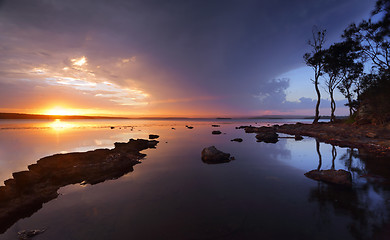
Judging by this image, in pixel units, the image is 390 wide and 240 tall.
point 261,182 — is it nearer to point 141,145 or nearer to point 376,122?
point 141,145

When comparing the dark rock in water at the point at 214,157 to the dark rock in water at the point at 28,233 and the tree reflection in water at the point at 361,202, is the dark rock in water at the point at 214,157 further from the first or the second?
the dark rock in water at the point at 28,233

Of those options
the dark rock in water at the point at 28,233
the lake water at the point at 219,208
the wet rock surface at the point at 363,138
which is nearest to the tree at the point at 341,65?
the wet rock surface at the point at 363,138

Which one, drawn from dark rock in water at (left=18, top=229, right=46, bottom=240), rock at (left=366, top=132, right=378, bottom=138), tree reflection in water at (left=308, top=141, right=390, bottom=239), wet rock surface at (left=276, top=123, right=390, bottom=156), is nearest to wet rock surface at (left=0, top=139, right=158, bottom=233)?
dark rock in water at (left=18, top=229, right=46, bottom=240)

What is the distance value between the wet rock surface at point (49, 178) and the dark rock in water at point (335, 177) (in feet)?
47.8

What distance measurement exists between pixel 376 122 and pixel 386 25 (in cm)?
1628

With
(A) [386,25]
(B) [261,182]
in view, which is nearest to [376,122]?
(A) [386,25]

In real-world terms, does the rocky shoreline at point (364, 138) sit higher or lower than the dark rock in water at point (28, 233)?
higher

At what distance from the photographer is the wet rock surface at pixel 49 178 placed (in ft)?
24.4

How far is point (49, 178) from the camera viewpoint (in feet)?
35.1

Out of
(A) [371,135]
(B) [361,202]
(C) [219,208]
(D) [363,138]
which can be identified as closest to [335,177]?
(B) [361,202]

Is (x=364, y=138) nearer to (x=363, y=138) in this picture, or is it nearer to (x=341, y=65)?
(x=363, y=138)

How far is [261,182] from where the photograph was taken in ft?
35.0

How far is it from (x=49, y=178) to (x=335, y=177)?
19.1 m

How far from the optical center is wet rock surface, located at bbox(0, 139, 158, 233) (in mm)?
7438
